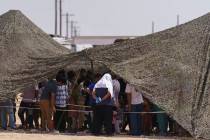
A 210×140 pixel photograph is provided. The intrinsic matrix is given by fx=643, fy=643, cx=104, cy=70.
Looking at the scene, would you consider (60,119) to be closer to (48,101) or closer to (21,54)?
(48,101)

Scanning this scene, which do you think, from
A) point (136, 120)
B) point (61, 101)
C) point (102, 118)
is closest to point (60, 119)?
point (61, 101)

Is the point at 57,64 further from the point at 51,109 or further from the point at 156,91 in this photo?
the point at 156,91

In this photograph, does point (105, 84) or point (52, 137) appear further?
point (105, 84)

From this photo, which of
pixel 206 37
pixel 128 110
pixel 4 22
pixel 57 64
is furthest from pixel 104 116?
pixel 4 22

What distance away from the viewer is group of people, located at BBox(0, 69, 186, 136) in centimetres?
1582

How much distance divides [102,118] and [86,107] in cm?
97

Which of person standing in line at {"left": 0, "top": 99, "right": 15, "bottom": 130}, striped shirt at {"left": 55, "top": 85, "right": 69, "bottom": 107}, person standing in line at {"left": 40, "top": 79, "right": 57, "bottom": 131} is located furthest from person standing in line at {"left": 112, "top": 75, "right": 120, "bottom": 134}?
person standing in line at {"left": 0, "top": 99, "right": 15, "bottom": 130}

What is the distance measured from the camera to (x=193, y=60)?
52.5ft

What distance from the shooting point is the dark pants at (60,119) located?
16672mm

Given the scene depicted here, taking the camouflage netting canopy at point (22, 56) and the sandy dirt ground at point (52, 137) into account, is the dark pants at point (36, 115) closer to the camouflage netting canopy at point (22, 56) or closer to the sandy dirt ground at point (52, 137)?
the camouflage netting canopy at point (22, 56)

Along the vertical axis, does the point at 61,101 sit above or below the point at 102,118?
above

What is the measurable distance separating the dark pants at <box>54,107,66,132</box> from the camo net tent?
1000mm

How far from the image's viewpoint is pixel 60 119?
16.7 m

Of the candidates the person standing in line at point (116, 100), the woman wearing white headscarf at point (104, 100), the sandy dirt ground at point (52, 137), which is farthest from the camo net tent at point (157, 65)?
the sandy dirt ground at point (52, 137)
